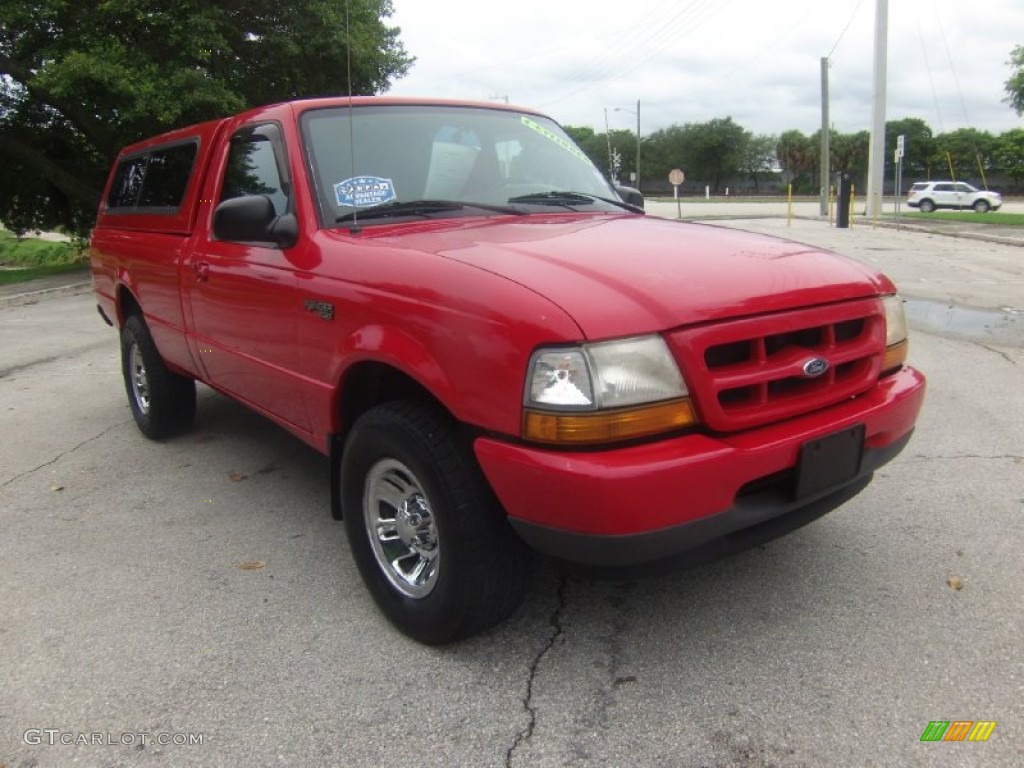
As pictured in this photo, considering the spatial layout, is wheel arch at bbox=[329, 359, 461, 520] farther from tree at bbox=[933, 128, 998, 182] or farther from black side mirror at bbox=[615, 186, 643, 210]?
tree at bbox=[933, 128, 998, 182]

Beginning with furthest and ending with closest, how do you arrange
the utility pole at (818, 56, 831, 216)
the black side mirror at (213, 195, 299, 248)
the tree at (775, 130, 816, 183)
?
the tree at (775, 130, 816, 183) < the utility pole at (818, 56, 831, 216) < the black side mirror at (213, 195, 299, 248)

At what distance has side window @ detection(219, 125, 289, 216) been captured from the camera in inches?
133

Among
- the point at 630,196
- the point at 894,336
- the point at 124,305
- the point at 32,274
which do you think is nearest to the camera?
the point at 894,336

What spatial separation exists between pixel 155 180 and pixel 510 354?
3.56 metres

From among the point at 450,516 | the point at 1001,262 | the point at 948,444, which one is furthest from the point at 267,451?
the point at 1001,262

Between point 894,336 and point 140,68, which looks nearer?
point 894,336

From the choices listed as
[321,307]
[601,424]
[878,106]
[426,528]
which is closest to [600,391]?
[601,424]

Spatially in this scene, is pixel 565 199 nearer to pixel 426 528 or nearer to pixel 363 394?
pixel 363 394

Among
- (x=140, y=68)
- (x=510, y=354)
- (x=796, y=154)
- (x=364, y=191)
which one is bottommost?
(x=510, y=354)

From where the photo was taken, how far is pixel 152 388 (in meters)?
4.91

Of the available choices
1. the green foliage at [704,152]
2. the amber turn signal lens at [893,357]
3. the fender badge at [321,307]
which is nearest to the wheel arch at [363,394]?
the fender badge at [321,307]

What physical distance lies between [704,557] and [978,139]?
266 ft

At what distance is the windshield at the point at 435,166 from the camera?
126 inches

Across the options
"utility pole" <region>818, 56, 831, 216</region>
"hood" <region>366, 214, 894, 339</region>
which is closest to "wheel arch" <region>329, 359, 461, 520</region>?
"hood" <region>366, 214, 894, 339</region>
